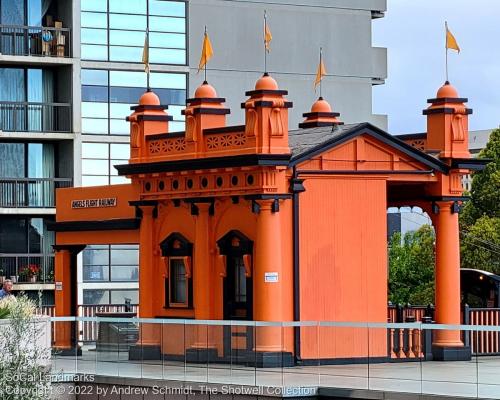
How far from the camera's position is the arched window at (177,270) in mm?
38969

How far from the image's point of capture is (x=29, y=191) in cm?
6400

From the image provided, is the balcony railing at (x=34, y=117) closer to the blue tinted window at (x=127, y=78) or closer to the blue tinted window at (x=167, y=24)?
the blue tinted window at (x=127, y=78)

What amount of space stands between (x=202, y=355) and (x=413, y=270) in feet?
189

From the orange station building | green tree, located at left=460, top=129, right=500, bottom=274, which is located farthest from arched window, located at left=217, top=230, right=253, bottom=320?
green tree, located at left=460, top=129, right=500, bottom=274

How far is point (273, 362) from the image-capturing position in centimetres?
3228

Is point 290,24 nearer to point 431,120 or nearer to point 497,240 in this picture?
point 497,240

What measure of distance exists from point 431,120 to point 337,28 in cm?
3431

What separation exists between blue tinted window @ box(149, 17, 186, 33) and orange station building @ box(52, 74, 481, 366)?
25.5 meters

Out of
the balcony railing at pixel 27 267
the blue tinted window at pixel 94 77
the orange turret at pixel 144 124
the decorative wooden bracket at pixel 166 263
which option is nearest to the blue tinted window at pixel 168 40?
the blue tinted window at pixel 94 77

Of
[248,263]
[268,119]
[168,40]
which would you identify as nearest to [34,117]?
[168,40]

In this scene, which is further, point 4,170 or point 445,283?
point 4,170

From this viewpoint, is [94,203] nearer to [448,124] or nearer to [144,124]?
[144,124]

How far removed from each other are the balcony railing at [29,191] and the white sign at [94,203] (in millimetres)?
19708

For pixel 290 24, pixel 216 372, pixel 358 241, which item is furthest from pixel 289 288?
pixel 290 24
